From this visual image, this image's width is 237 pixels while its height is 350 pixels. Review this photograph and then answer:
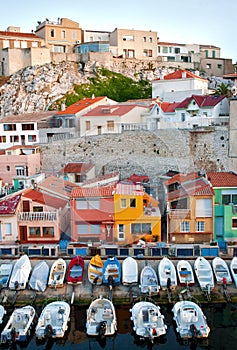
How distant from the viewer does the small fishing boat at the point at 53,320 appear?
15461mm

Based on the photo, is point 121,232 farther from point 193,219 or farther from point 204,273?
point 204,273

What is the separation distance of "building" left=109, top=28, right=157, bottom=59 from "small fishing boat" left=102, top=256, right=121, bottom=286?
43451mm

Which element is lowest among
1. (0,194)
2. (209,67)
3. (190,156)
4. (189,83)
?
(0,194)

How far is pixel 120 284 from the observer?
18641mm

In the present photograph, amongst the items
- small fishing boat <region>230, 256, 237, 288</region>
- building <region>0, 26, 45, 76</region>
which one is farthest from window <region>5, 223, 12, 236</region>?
building <region>0, 26, 45, 76</region>

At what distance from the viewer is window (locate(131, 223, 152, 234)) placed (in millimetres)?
21469

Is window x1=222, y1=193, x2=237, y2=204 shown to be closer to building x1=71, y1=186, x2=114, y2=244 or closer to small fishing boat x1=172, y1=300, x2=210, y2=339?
building x1=71, y1=186, x2=114, y2=244

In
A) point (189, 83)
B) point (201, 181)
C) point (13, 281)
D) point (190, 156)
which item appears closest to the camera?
point (13, 281)

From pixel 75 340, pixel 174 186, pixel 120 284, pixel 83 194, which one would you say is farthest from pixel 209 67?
pixel 75 340

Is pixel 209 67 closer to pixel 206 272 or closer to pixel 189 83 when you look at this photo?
pixel 189 83

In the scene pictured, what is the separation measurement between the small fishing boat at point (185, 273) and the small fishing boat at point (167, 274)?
0.90 feet

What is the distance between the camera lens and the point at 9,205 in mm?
21938

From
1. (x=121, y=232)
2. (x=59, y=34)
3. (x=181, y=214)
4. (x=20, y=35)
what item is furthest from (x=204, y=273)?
(x=20, y=35)

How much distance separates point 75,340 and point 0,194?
50.8 feet
